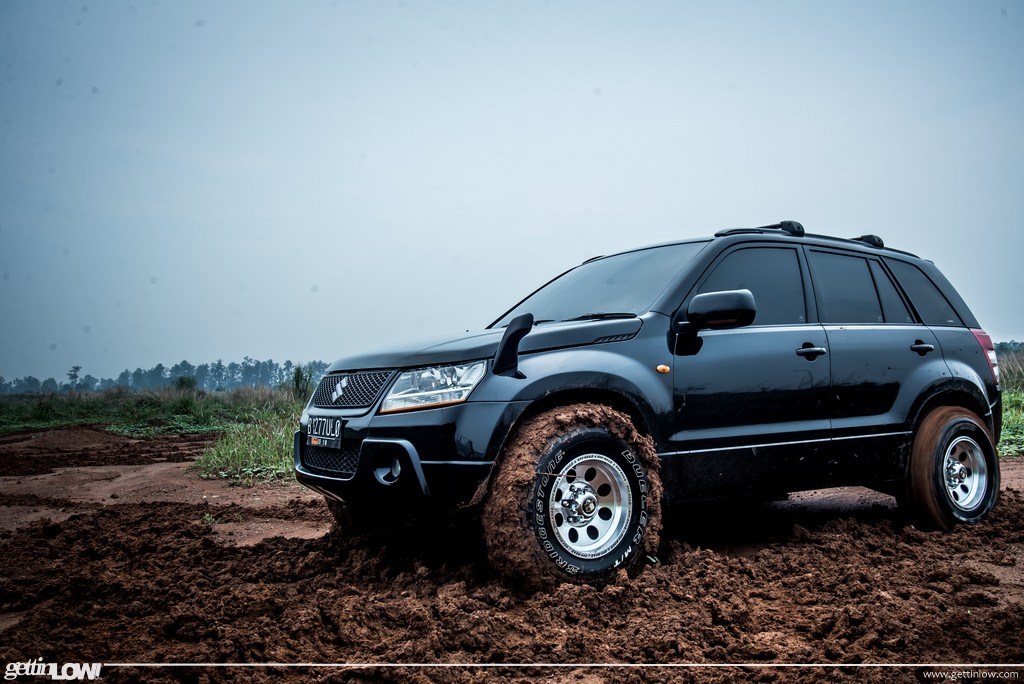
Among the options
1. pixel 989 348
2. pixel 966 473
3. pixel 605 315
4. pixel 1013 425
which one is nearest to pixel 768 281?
pixel 605 315

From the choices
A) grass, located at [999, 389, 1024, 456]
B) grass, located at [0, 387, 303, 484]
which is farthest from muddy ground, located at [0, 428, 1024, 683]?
grass, located at [999, 389, 1024, 456]

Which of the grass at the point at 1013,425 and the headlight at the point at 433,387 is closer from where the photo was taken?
the headlight at the point at 433,387

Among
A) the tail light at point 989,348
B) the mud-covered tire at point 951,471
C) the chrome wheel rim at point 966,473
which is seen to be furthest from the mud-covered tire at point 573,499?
the tail light at point 989,348

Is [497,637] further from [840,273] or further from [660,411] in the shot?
[840,273]

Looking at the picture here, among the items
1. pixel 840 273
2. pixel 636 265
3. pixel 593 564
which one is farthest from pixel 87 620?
pixel 840 273

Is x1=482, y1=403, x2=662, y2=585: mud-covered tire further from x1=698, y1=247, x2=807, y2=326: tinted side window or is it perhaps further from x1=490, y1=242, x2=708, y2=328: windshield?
x1=698, y1=247, x2=807, y2=326: tinted side window

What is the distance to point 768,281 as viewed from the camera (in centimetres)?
478

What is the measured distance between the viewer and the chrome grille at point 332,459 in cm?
389

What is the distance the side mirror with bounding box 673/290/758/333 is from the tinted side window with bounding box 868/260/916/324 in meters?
1.81

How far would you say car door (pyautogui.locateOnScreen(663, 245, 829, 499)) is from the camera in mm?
4199

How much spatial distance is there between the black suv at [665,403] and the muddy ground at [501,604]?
306mm

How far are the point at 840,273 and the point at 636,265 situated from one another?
1475 mm

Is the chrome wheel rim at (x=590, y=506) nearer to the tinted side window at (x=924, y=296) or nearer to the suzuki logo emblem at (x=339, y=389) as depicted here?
the suzuki logo emblem at (x=339, y=389)

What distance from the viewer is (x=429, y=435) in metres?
3.65
